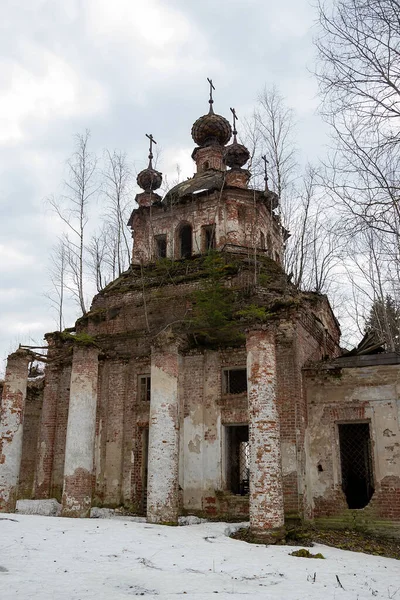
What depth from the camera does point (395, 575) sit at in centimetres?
795

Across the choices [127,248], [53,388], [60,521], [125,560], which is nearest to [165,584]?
[125,560]

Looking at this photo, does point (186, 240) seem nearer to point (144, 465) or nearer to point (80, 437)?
point (144, 465)

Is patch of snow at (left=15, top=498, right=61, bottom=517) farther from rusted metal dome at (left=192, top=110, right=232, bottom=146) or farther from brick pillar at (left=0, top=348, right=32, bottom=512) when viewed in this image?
rusted metal dome at (left=192, top=110, right=232, bottom=146)

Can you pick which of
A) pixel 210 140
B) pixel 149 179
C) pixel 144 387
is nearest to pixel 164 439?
pixel 144 387

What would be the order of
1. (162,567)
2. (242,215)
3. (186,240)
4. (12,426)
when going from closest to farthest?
(162,567) < (12,426) < (242,215) < (186,240)

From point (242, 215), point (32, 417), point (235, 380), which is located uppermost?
point (242, 215)

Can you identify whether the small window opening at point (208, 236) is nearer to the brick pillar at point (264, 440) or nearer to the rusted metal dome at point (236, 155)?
the rusted metal dome at point (236, 155)

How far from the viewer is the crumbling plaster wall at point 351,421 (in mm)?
12188

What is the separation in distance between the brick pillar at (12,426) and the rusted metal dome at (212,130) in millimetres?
11862

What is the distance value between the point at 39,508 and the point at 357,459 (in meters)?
8.74

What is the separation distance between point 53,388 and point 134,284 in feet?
13.6

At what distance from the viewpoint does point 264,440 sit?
10.9 m

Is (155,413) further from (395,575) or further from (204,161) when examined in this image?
(204,161)

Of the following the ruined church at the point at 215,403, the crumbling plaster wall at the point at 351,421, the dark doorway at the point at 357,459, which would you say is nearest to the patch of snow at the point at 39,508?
the ruined church at the point at 215,403
